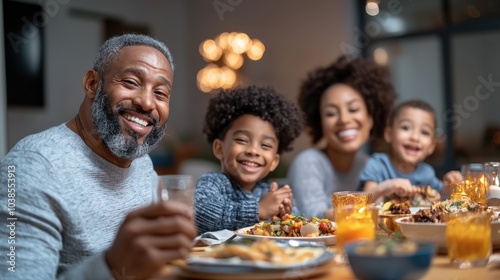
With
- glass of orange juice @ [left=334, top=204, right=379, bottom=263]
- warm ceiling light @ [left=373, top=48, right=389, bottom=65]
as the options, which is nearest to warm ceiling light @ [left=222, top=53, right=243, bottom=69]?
warm ceiling light @ [left=373, top=48, right=389, bottom=65]

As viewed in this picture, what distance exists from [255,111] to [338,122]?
2.13 ft

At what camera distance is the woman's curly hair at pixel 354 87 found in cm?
301

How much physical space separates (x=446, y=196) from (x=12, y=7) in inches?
226

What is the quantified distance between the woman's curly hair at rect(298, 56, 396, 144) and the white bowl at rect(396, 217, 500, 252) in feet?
Result: 5.01

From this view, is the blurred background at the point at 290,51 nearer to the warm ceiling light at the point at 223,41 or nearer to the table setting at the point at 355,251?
the warm ceiling light at the point at 223,41

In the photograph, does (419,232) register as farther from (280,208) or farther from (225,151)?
(225,151)

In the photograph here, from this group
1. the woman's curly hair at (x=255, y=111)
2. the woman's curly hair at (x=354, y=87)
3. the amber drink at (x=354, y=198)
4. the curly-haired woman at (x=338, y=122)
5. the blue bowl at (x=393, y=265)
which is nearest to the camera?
the blue bowl at (x=393, y=265)

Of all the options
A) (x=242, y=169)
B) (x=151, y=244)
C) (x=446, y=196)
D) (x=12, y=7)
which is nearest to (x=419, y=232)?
(x=151, y=244)

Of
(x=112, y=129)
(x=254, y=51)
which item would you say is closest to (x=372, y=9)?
(x=254, y=51)

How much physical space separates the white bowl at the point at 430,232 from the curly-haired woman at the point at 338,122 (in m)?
1.12

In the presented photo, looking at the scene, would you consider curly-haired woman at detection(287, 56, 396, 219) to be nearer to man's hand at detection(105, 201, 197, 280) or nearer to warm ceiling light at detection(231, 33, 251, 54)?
man's hand at detection(105, 201, 197, 280)

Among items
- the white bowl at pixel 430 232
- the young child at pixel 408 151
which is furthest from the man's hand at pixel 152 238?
the young child at pixel 408 151

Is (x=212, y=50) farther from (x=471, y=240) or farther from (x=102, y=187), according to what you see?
(x=471, y=240)

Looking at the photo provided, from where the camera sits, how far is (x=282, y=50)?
26.5 feet
